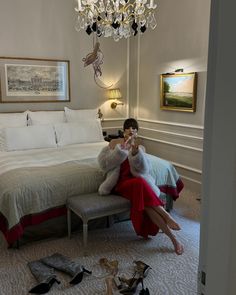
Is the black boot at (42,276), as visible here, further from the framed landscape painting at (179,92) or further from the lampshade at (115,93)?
the lampshade at (115,93)

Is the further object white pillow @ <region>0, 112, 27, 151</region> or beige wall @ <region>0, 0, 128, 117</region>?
beige wall @ <region>0, 0, 128, 117</region>

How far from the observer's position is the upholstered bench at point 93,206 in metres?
2.51

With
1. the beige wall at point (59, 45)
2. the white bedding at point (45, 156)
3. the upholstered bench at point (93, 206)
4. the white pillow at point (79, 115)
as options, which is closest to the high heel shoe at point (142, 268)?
the upholstered bench at point (93, 206)

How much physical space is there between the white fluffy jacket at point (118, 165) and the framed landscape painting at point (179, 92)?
4.88 ft

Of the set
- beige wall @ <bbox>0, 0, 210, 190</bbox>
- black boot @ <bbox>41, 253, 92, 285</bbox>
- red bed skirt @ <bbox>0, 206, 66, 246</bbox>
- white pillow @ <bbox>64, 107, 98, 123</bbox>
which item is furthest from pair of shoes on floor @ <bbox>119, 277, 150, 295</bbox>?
white pillow @ <bbox>64, 107, 98, 123</bbox>

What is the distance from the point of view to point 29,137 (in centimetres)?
387

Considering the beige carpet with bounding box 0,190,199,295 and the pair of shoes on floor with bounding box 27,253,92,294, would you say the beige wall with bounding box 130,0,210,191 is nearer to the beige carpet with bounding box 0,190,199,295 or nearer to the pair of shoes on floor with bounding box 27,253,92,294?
the beige carpet with bounding box 0,190,199,295

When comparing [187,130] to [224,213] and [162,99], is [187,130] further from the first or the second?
[224,213]

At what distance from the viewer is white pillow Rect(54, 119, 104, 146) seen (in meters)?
4.14

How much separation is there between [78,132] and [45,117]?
0.55 meters

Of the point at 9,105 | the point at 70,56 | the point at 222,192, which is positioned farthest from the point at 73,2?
the point at 222,192

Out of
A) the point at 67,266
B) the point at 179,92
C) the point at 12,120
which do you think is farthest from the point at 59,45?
the point at 67,266

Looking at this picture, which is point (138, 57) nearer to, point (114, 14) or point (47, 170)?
point (114, 14)

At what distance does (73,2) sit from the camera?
455 centimetres
